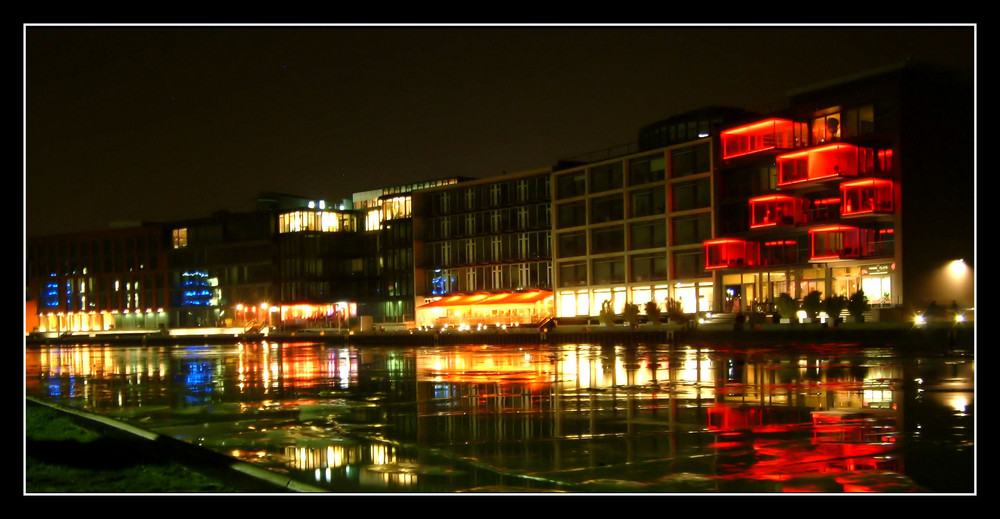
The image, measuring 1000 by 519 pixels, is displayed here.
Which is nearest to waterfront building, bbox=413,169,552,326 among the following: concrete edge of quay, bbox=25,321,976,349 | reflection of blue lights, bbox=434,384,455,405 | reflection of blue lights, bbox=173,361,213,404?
concrete edge of quay, bbox=25,321,976,349

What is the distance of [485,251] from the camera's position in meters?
Answer: 114

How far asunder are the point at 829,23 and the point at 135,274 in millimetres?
150398

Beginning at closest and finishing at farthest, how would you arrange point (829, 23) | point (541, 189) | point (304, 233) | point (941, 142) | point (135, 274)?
point (829, 23) → point (941, 142) → point (541, 189) → point (304, 233) → point (135, 274)

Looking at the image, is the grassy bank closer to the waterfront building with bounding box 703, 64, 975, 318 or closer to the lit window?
the waterfront building with bounding box 703, 64, 975, 318

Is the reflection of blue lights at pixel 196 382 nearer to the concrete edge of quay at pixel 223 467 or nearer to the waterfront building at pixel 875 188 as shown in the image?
the concrete edge of quay at pixel 223 467

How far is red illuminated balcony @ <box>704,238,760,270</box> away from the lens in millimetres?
84375

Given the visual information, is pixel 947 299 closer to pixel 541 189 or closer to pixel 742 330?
pixel 742 330

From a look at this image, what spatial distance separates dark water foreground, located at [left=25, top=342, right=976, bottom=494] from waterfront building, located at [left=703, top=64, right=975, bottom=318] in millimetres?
38663

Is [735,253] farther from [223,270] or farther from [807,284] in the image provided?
[223,270]

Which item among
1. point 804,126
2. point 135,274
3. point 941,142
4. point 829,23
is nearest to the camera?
point 829,23

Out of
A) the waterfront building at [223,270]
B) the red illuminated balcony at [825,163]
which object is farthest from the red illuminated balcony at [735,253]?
the waterfront building at [223,270]

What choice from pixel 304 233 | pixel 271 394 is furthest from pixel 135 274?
pixel 271 394

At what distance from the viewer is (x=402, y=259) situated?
405ft

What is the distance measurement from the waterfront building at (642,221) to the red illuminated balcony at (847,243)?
1350cm
